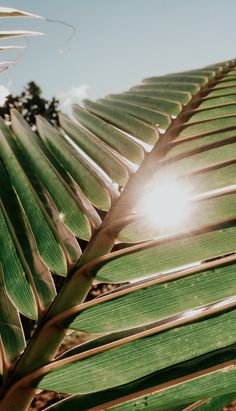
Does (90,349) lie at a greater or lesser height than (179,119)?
lesser

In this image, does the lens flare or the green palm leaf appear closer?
the green palm leaf

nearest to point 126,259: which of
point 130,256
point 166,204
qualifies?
point 130,256

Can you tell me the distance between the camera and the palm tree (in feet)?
1.80

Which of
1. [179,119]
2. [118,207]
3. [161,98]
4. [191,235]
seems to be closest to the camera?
[191,235]

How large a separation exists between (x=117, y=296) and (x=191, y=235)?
143 mm

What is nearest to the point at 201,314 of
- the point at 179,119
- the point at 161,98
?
the point at 179,119

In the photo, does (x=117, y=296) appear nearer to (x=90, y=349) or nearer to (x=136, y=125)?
(x=90, y=349)

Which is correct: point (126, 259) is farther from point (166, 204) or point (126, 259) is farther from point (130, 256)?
point (166, 204)

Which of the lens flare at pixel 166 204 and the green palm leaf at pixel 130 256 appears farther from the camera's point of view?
the lens flare at pixel 166 204

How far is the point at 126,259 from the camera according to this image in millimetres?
683

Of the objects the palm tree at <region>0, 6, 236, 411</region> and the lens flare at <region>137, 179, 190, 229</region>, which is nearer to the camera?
the palm tree at <region>0, 6, 236, 411</region>

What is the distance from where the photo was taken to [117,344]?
0.57m

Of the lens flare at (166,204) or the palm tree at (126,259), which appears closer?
the palm tree at (126,259)

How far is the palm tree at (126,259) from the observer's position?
0.55m
